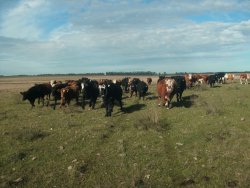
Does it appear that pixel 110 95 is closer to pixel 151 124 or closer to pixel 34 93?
pixel 151 124

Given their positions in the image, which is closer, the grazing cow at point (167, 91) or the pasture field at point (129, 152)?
the pasture field at point (129, 152)

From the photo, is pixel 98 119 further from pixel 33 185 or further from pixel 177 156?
pixel 33 185

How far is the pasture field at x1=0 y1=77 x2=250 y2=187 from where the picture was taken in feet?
29.5

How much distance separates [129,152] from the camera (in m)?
11.3

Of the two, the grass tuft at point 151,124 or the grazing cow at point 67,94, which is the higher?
the grazing cow at point 67,94

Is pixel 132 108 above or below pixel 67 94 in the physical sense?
below

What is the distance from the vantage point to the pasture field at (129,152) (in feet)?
29.5

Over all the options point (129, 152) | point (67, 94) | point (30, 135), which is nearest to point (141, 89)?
point (67, 94)

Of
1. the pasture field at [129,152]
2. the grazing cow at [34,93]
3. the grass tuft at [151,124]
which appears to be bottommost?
the pasture field at [129,152]

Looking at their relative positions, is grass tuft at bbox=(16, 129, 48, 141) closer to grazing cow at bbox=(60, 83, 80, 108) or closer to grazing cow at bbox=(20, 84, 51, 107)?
grazing cow at bbox=(60, 83, 80, 108)

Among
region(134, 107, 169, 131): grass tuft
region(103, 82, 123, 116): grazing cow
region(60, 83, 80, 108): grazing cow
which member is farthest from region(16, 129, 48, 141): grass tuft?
region(60, 83, 80, 108): grazing cow

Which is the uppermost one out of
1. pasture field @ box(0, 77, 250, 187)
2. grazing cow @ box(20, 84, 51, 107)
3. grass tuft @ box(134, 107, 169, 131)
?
grazing cow @ box(20, 84, 51, 107)

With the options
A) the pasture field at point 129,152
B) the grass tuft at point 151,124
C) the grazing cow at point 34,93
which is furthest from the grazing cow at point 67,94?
the grass tuft at point 151,124

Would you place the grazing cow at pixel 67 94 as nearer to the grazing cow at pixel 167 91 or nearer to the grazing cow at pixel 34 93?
the grazing cow at pixel 34 93
